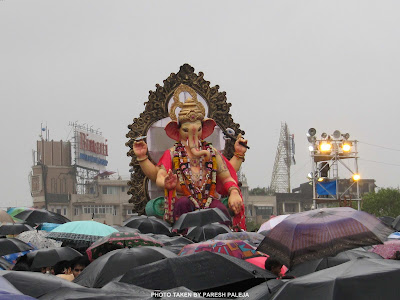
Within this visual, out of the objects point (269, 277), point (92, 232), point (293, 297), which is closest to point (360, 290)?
point (293, 297)

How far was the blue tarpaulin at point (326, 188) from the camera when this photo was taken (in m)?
29.0

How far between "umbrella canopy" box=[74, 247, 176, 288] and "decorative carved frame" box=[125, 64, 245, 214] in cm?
1287

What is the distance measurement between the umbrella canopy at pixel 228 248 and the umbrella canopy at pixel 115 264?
59cm

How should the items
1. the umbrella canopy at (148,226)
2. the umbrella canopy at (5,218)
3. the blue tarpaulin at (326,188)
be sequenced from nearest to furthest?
1. the umbrella canopy at (148,226)
2. the umbrella canopy at (5,218)
3. the blue tarpaulin at (326,188)

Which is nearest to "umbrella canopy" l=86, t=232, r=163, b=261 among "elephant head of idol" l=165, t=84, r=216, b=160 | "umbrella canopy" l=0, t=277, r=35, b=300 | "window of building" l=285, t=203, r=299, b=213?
"umbrella canopy" l=0, t=277, r=35, b=300

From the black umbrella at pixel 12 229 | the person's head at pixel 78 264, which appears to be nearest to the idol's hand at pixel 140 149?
the black umbrella at pixel 12 229

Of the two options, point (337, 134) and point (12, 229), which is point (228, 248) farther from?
point (337, 134)

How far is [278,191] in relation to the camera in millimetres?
75312

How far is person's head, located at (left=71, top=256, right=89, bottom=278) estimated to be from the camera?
32.2ft

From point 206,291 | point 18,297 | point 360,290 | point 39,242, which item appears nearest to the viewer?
point 18,297

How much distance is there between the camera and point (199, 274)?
7578 millimetres

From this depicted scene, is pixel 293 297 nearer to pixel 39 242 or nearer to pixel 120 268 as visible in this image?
pixel 120 268

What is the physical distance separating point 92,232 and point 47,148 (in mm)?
62142

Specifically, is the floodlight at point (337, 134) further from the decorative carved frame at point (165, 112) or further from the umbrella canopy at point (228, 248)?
the umbrella canopy at point (228, 248)
